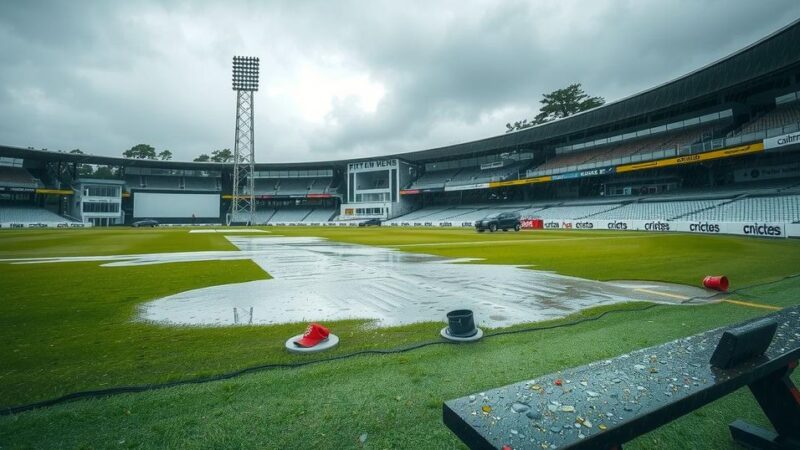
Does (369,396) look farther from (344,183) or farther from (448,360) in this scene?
(344,183)

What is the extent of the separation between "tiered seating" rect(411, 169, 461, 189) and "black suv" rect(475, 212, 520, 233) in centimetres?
3011

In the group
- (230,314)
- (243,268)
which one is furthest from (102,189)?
(230,314)

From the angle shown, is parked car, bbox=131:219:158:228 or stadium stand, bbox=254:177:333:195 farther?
stadium stand, bbox=254:177:333:195

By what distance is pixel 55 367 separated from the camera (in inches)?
126

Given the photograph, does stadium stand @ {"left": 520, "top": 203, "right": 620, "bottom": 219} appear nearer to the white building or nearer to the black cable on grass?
the black cable on grass

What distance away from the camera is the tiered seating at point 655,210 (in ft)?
101

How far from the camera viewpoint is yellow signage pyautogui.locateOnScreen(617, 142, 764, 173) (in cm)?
2800

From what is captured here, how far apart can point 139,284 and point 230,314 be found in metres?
3.71

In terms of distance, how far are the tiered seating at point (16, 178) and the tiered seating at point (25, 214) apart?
4046 millimetres

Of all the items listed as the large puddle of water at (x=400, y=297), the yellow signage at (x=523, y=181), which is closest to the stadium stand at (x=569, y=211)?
the yellow signage at (x=523, y=181)

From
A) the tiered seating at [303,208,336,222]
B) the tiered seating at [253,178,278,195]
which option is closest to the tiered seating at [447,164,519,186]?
the tiered seating at [303,208,336,222]

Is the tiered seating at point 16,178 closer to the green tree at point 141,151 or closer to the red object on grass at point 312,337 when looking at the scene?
the green tree at point 141,151

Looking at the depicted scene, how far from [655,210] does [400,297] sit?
37251mm

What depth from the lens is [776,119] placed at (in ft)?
97.0
